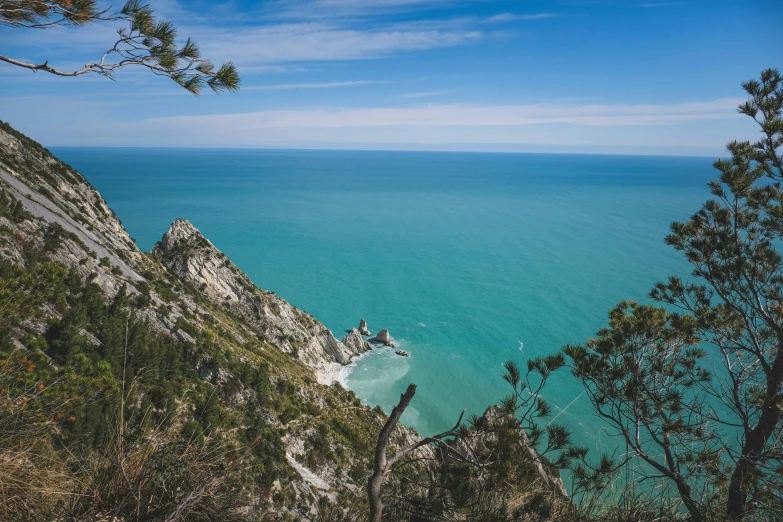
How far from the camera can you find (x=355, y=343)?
138 feet

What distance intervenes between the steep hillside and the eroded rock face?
0.13 metres

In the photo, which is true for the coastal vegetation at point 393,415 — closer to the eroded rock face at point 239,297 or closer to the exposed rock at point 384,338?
the eroded rock face at point 239,297

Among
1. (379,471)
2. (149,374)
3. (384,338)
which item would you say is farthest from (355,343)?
(379,471)

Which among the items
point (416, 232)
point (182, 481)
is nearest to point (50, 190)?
point (182, 481)

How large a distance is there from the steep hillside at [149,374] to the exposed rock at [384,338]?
2934mm

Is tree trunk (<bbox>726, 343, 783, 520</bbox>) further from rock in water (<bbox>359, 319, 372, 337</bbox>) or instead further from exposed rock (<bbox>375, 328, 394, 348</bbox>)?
rock in water (<bbox>359, 319, 372, 337</bbox>)

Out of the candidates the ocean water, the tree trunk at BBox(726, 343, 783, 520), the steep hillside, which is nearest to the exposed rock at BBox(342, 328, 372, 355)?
the steep hillside

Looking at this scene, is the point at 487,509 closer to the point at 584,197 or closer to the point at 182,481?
the point at 182,481

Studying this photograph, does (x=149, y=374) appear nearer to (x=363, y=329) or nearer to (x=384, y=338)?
(x=384, y=338)

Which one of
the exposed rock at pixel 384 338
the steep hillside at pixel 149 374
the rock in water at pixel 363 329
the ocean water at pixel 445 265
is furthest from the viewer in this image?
the rock in water at pixel 363 329

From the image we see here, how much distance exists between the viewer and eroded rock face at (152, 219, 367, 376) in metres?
36.1

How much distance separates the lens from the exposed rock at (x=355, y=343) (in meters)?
41.9

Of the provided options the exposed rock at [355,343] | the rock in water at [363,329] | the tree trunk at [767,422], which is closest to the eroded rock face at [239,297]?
the exposed rock at [355,343]

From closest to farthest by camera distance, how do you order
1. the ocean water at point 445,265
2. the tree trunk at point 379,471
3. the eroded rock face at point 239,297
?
1. the tree trunk at point 379,471
2. the eroded rock face at point 239,297
3. the ocean water at point 445,265
